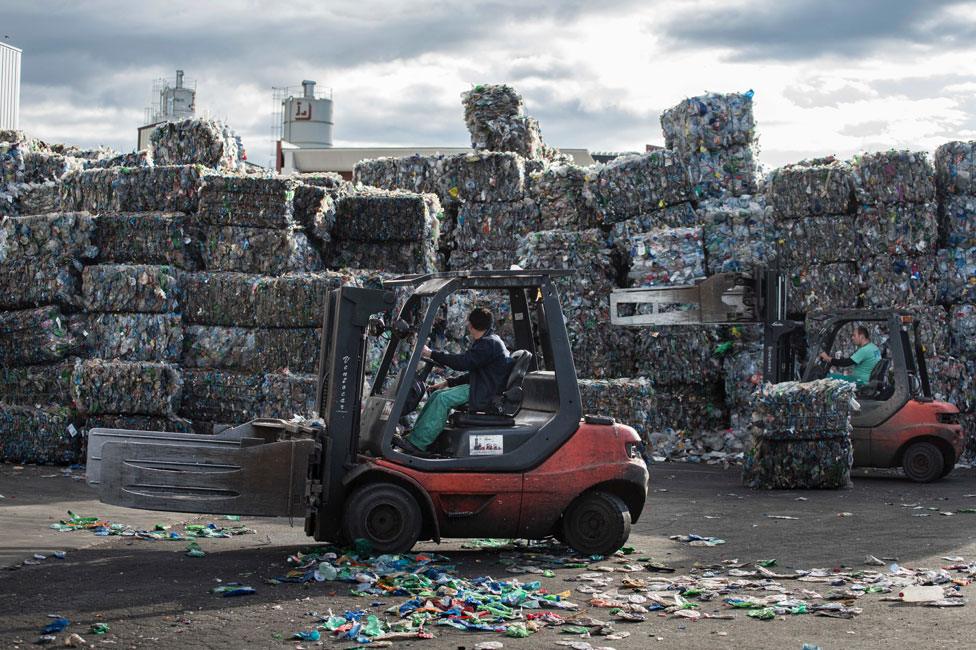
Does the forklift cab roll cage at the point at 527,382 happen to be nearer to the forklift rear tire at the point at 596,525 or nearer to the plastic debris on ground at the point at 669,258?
the forklift rear tire at the point at 596,525

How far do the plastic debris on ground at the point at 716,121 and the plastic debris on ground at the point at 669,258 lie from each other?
1.43 metres

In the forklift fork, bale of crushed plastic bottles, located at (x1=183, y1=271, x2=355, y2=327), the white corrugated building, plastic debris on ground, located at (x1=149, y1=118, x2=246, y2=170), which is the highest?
the white corrugated building

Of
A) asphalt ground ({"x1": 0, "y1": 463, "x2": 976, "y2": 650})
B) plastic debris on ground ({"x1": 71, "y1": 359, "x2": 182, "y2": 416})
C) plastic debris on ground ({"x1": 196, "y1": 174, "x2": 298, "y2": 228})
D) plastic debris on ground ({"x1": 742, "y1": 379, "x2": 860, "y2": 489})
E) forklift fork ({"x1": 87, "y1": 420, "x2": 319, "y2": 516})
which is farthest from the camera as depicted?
plastic debris on ground ({"x1": 196, "y1": 174, "x2": 298, "y2": 228})

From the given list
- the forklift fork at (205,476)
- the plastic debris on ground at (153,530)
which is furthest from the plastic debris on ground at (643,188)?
the forklift fork at (205,476)

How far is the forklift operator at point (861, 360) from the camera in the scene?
50.5ft

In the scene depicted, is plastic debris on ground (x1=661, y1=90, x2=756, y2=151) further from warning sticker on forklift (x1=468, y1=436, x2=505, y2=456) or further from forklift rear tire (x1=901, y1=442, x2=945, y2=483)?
warning sticker on forklift (x1=468, y1=436, x2=505, y2=456)

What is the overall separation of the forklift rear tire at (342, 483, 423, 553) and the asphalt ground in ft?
1.70

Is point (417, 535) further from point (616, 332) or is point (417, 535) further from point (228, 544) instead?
point (616, 332)

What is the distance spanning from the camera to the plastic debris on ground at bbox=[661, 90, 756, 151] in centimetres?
1770

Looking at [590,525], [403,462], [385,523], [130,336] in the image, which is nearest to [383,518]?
[385,523]

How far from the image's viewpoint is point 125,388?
591 inches

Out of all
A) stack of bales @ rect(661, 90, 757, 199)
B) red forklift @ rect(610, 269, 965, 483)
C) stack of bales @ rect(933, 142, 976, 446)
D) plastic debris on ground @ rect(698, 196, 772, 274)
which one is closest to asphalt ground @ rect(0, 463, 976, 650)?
red forklift @ rect(610, 269, 965, 483)

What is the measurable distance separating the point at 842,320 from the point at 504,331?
4.52m

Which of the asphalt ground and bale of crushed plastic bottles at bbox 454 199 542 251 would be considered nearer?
the asphalt ground
